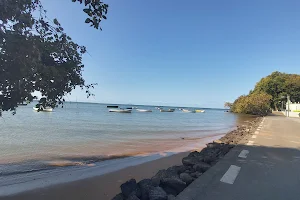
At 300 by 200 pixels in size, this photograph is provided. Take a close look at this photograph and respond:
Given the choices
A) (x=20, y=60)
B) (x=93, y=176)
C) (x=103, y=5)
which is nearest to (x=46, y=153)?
(x=93, y=176)

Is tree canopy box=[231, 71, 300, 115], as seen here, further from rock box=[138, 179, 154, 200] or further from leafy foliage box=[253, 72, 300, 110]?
rock box=[138, 179, 154, 200]

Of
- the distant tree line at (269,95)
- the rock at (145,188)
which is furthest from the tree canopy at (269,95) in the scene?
the rock at (145,188)

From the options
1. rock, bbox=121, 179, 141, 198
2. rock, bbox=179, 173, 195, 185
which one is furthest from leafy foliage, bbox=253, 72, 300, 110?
rock, bbox=121, 179, 141, 198

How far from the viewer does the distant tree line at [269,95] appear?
59.6m

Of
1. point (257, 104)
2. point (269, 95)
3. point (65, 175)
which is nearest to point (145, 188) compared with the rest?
point (65, 175)

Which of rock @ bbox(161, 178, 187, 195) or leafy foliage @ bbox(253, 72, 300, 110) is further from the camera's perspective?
leafy foliage @ bbox(253, 72, 300, 110)

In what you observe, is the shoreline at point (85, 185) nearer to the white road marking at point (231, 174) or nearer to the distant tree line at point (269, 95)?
the white road marking at point (231, 174)

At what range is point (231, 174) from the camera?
5.08 meters

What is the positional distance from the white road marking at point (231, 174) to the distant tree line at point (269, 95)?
59.6 m

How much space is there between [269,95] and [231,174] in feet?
221

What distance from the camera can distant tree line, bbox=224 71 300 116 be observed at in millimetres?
59562

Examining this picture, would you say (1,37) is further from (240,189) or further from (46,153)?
(46,153)

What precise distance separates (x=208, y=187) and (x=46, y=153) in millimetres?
8640

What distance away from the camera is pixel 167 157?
33.4ft
